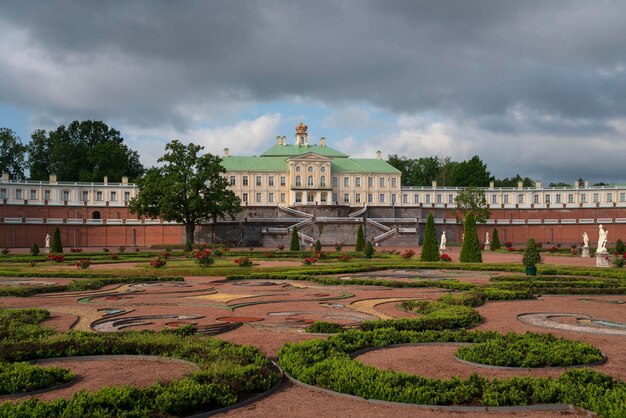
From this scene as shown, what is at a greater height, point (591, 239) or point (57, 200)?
point (57, 200)

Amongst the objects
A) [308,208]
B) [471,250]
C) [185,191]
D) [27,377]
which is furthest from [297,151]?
[27,377]

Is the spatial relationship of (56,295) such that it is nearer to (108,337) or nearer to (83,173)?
(108,337)

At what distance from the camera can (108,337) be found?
33.0 ft

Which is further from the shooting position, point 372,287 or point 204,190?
point 204,190

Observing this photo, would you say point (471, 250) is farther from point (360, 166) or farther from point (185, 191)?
point (360, 166)

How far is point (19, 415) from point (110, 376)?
2156 millimetres

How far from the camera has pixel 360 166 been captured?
290ft

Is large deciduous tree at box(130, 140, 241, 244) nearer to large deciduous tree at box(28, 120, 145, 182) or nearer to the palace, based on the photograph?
the palace

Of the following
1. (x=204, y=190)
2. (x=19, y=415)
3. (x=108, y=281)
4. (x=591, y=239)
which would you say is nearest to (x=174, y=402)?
(x=19, y=415)

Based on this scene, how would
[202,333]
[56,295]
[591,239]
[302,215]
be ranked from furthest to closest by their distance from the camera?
[591,239] < [302,215] < [56,295] < [202,333]

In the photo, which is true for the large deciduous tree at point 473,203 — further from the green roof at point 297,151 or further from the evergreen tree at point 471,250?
the evergreen tree at point 471,250

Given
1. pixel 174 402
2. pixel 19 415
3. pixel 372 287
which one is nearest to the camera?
pixel 19 415

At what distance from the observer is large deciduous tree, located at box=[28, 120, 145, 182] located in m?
89.0

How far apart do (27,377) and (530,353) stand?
7.03m
